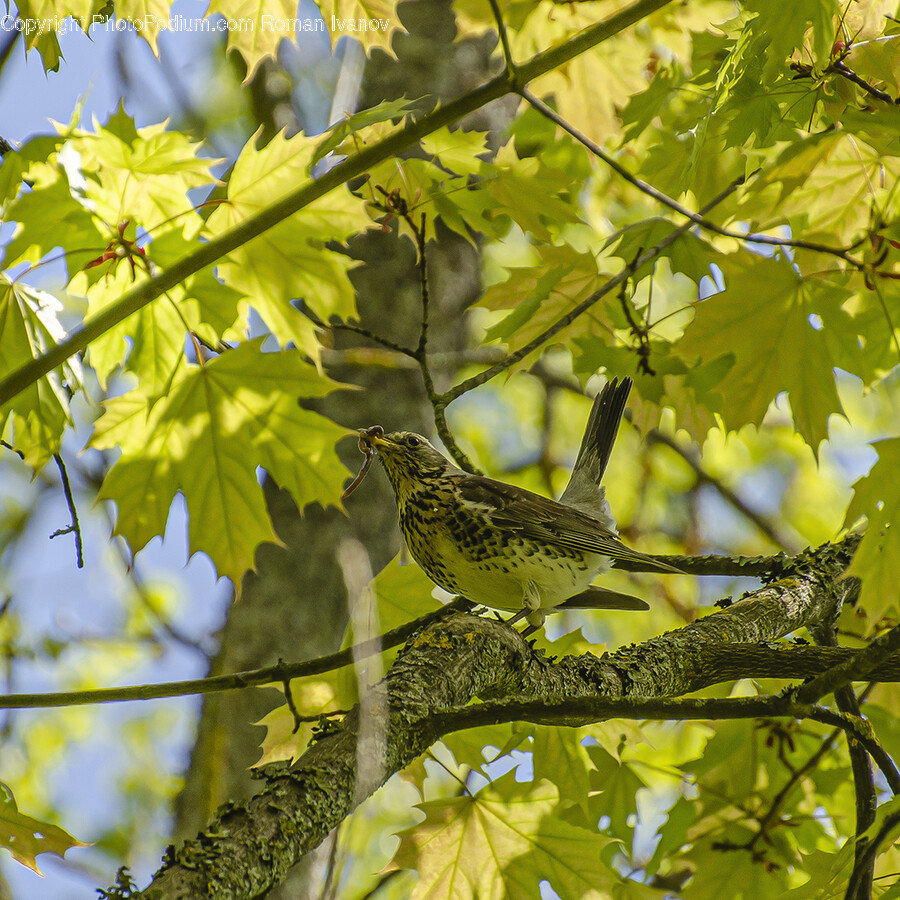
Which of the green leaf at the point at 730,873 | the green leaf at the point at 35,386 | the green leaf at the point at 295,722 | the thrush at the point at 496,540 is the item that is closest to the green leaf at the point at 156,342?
the green leaf at the point at 35,386

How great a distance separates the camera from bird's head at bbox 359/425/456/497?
3.51m

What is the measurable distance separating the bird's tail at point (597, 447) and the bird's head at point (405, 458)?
74 cm

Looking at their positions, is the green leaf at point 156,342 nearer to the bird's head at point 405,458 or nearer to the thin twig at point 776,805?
the bird's head at point 405,458

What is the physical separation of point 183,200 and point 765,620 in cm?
213

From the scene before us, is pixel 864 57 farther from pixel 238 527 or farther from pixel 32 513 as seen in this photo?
pixel 32 513

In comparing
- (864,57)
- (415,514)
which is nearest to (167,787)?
(415,514)

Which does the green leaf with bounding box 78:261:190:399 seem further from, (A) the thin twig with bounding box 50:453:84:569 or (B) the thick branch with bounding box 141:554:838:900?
(B) the thick branch with bounding box 141:554:838:900

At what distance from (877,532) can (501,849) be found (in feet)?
4.41

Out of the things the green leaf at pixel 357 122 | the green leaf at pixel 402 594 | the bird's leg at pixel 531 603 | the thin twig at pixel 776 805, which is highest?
the green leaf at pixel 357 122

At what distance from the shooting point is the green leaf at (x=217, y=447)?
251 cm

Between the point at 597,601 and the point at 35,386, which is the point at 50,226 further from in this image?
the point at 597,601

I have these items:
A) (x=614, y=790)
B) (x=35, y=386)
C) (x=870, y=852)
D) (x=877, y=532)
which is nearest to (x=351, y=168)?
(x=35, y=386)

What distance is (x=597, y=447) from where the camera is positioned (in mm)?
4031

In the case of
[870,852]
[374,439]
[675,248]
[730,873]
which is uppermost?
[675,248]
